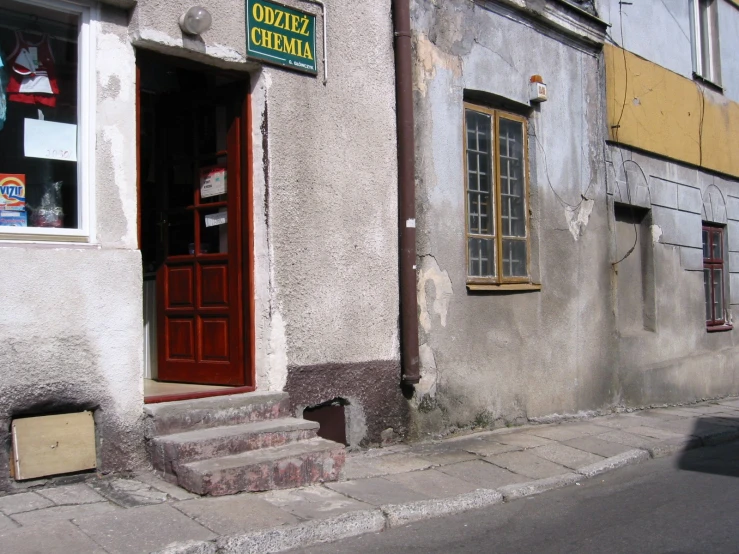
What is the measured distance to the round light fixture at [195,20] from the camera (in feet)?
19.3

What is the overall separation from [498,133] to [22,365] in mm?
5544

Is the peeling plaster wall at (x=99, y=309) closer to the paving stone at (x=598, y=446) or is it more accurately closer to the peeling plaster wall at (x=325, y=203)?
the peeling plaster wall at (x=325, y=203)

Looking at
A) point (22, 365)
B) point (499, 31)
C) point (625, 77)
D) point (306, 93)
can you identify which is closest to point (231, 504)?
point (22, 365)

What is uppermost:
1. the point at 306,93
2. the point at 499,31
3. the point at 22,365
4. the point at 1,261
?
the point at 499,31

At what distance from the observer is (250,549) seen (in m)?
4.50

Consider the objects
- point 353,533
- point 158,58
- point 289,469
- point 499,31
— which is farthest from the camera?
point 499,31

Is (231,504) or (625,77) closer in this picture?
(231,504)

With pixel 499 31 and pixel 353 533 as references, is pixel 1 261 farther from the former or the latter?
pixel 499 31

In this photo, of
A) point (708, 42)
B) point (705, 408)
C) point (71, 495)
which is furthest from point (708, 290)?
point (71, 495)

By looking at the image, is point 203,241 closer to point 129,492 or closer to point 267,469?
point 267,469

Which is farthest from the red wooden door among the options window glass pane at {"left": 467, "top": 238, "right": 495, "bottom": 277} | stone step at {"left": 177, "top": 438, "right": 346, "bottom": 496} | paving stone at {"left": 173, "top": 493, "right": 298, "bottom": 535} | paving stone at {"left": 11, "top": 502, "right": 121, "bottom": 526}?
window glass pane at {"left": 467, "top": 238, "right": 495, "bottom": 277}

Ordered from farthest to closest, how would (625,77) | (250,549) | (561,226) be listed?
(625,77), (561,226), (250,549)

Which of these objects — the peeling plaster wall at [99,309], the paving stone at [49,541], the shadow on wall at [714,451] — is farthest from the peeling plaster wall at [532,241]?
the paving stone at [49,541]

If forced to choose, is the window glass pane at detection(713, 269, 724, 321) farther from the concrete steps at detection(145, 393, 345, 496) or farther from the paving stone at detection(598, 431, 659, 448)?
the concrete steps at detection(145, 393, 345, 496)
